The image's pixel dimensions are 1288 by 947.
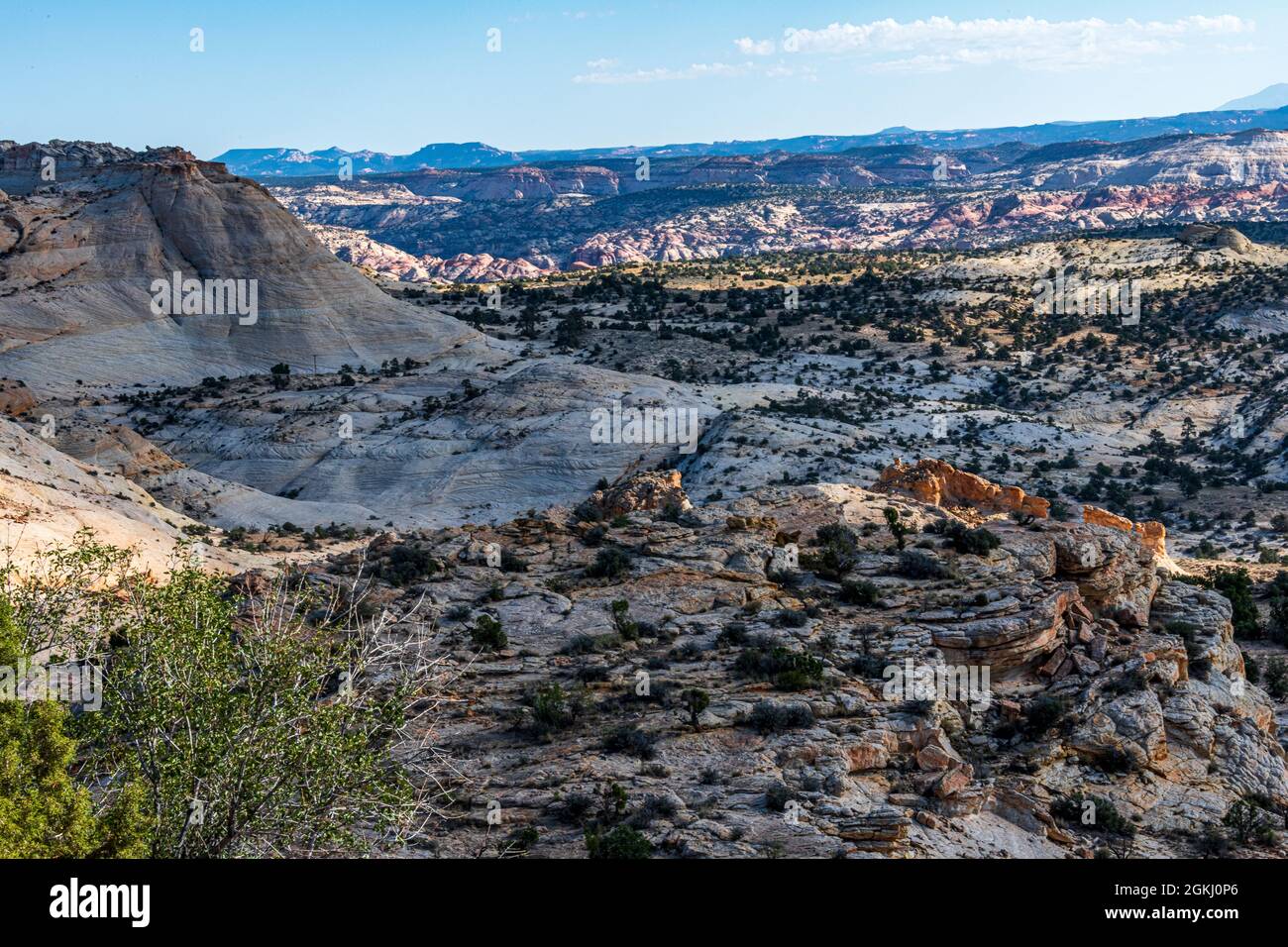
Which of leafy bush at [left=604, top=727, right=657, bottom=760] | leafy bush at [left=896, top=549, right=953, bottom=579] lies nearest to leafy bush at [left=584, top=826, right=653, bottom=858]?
leafy bush at [left=604, top=727, right=657, bottom=760]

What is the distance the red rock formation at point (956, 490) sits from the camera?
25438 millimetres

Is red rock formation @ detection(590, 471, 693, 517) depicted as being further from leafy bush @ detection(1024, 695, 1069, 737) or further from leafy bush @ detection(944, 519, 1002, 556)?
leafy bush @ detection(1024, 695, 1069, 737)

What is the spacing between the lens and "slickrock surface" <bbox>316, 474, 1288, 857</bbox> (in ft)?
39.5

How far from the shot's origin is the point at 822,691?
14.8m

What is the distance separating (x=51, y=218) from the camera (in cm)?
6147

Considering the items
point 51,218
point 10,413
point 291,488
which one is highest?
point 51,218

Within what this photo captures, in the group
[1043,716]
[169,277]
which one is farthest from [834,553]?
[169,277]

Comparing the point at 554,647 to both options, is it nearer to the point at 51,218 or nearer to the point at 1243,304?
the point at 51,218

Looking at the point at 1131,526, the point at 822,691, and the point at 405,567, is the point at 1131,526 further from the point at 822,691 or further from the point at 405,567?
the point at 405,567

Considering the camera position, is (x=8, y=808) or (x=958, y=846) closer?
(x=8, y=808)

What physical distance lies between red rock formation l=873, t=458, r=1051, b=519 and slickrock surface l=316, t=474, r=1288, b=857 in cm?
288
